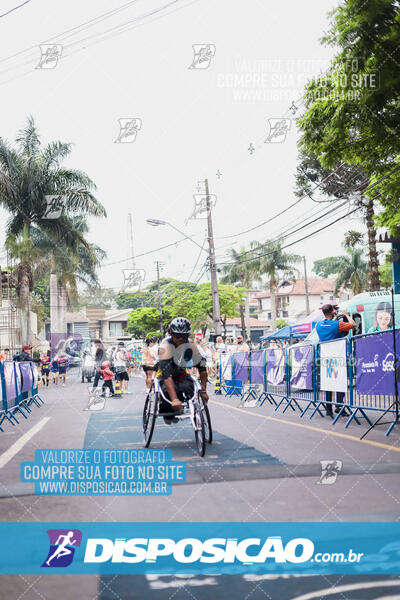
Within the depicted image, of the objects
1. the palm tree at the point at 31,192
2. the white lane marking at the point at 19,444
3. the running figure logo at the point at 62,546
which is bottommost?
the white lane marking at the point at 19,444

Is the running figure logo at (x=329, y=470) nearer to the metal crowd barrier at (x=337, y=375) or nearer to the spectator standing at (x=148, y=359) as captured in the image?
the metal crowd barrier at (x=337, y=375)

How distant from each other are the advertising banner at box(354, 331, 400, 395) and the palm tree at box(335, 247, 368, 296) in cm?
6398

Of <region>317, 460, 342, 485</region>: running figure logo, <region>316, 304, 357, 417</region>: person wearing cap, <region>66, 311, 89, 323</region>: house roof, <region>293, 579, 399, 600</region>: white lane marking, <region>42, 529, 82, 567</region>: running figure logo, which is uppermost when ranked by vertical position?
<region>66, 311, 89, 323</region>: house roof

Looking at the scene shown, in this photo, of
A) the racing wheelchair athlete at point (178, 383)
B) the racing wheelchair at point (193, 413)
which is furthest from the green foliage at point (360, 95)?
the racing wheelchair at point (193, 413)

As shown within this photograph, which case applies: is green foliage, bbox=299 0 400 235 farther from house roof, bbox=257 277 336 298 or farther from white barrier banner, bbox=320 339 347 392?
house roof, bbox=257 277 336 298

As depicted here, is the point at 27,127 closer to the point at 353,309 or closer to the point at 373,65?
the point at 353,309

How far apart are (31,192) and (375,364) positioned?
94.2 ft

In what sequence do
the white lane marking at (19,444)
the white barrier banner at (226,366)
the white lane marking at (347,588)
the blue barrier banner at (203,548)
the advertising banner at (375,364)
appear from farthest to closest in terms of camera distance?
the white barrier banner at (226,366), the advertising banner at (375,364), the white lane marking at (19,444), the blue barrier banner at (203,548), the white lane marking at (347,588)

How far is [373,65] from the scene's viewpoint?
11.4 meters

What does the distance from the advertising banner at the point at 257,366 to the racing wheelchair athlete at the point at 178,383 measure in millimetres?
8733

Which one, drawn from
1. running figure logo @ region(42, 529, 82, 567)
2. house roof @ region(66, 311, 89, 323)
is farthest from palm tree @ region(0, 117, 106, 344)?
house roof @ region(66, 311, 89, 323)

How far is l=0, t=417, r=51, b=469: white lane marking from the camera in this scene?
8.40 metres

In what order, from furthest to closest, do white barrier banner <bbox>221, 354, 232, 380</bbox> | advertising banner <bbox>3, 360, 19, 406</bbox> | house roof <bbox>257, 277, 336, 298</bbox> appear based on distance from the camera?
house roof <bbox>257, 277, 336, 298</bbox>
white barrier banner <bbox>221, 354, 232, 380</bbox>
advertising banner <bbox>3, 360, 19, 406</bbox>

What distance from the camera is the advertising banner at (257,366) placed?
57.0 ft
